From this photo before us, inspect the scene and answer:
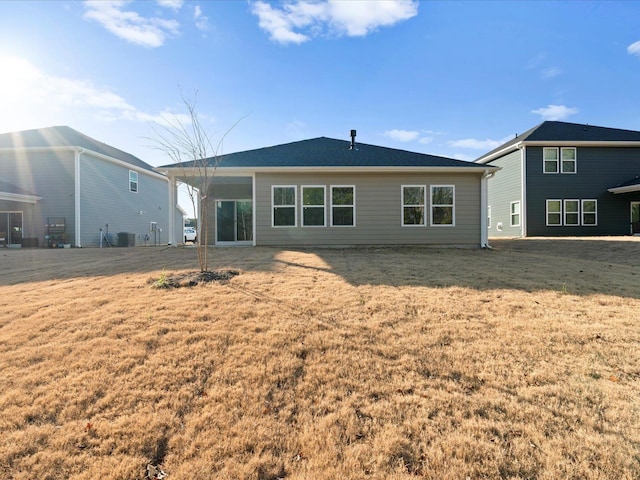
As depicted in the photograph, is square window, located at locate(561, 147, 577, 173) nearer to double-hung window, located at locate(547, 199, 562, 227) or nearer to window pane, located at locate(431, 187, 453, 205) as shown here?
double-hung window, located at locate(547, 199, 562, 227)

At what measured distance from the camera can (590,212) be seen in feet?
57.6

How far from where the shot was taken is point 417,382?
8.71ft

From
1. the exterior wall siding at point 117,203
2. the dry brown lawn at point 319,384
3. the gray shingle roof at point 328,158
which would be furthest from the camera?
the exterior wall siding at point 117,203

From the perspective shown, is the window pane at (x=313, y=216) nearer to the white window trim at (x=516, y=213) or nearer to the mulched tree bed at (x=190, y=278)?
the mulched tree bed at (x=190, y=278)

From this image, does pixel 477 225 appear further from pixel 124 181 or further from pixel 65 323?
pixel 124 181

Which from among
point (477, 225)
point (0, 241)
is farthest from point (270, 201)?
point (0, 241)

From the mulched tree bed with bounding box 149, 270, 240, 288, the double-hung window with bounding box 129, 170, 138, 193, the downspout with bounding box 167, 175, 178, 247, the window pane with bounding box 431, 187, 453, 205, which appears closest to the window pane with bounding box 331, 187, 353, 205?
the window pane with bounding box 431, 187, 453, 205

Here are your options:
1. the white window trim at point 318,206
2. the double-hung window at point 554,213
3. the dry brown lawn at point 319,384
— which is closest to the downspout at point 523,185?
the double-hung window at point 554,213

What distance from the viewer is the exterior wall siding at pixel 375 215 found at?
464 inches

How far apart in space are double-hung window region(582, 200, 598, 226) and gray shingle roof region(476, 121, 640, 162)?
347 centimetres

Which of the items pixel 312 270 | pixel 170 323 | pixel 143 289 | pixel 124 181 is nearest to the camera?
pixel 170 323

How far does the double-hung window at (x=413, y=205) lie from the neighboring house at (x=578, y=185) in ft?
30.7

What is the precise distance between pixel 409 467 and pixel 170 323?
2990mm

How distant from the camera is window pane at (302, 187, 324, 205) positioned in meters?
11.8
